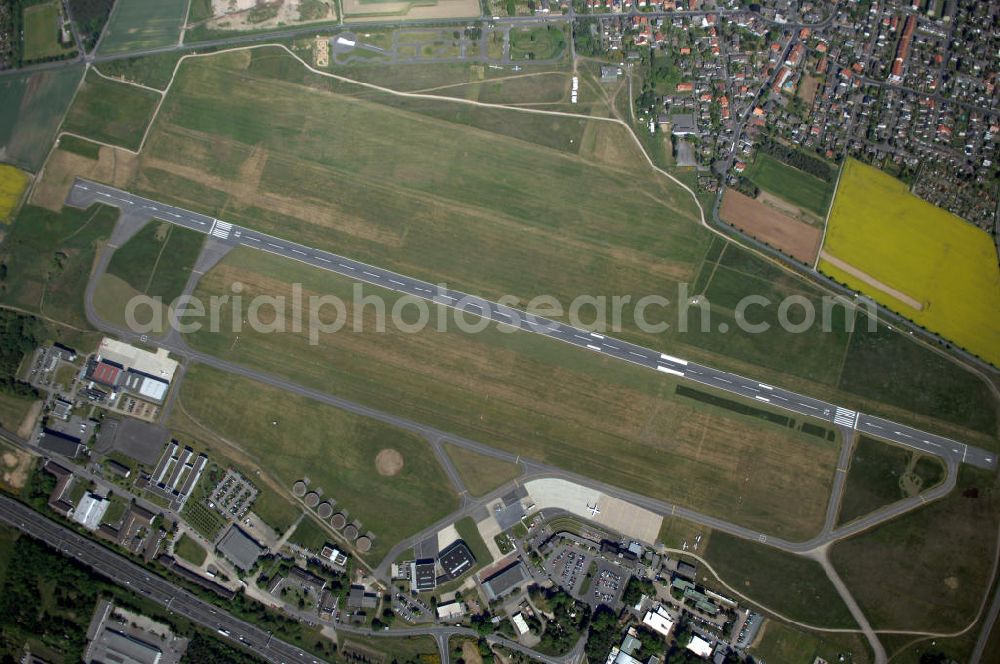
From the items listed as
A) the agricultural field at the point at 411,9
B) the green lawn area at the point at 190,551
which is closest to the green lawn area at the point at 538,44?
the agricultural field at the point at 411,9

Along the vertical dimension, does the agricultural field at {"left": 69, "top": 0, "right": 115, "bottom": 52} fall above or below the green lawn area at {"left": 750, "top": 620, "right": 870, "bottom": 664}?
above

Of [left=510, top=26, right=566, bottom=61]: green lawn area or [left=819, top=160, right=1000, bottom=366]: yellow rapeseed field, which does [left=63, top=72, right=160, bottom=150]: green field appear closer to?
[left=510, top=26, right=566, bottom=61]: green lawn area

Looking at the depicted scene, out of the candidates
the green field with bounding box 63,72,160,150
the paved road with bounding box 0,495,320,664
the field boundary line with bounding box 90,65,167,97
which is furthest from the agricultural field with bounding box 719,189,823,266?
the green field with bounding box 63,72,160,150

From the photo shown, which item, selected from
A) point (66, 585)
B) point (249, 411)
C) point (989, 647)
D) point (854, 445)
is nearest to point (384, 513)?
point (249, 411)

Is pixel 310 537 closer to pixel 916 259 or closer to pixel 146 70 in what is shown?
pixel 146 70

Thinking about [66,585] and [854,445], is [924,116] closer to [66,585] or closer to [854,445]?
[854,445]

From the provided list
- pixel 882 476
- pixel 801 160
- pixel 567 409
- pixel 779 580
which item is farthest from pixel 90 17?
pixel 882 476
